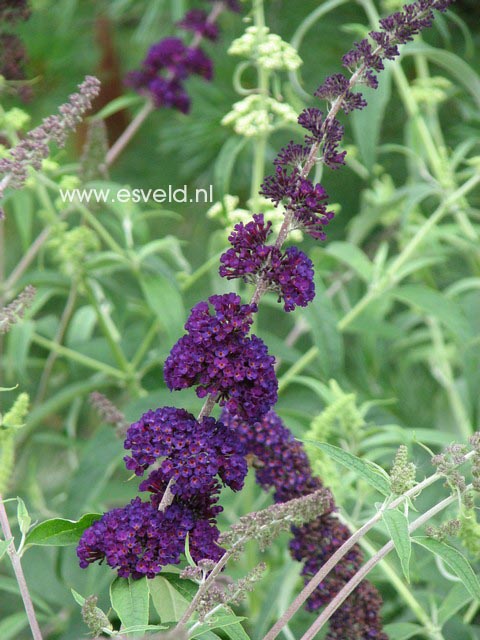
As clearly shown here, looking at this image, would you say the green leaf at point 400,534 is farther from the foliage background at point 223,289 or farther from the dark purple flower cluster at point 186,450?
the foliage background at point 223,289

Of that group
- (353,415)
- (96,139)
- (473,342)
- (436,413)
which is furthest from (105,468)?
(436,413)

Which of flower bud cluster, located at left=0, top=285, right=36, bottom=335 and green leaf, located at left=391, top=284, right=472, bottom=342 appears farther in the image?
green leaf, located at left=391, top=284, right=472, bottom=342

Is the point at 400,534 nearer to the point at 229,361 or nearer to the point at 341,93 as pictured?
the point at 229,361

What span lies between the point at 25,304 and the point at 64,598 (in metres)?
0.58

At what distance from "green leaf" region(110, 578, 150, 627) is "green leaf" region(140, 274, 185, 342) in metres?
0.51

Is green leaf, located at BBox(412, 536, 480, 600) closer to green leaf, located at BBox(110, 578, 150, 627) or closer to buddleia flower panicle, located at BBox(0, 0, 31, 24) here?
green leaf, located at BBox(110, 578, 150, 627)

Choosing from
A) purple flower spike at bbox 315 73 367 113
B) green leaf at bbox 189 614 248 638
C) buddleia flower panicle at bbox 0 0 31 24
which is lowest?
green leaf at bbox 189 614 248 638

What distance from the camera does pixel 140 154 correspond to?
2168mm


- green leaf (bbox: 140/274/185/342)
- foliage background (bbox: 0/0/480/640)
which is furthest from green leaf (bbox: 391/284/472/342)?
green leaf (bbox: 140/274/185/342)

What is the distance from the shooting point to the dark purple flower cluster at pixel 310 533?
32.7 inches

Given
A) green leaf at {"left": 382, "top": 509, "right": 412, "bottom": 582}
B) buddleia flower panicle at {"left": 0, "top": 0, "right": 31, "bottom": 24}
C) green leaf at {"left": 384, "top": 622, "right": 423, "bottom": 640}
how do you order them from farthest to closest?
buddleia flower panicle at {"left": 0, "top": 0, "right": 31, "bottom": 24}
green leaf at {"left": 384, "top": 622, "right": 423, "bottom": 640}
green leaf at {"left": 382, "top": 509, "right": 412, "bottom": 582}

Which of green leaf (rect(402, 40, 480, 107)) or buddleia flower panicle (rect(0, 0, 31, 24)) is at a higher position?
buddleia flower panicle (rect(0, 0, 31, 24))

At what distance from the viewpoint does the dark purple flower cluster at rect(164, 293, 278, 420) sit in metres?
0.67

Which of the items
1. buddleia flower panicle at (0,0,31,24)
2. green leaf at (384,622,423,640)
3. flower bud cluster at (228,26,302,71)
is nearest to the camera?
green leaf at (384,622,423,640)
